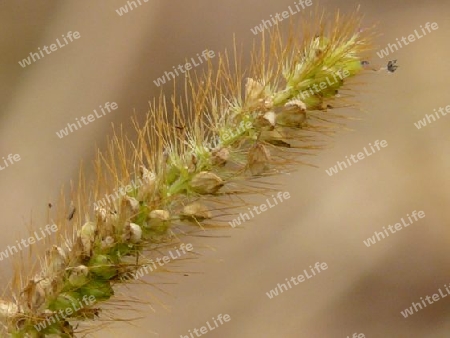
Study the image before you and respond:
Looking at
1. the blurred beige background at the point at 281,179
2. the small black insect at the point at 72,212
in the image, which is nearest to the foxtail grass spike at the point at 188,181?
the small black insect at the point at 72,212

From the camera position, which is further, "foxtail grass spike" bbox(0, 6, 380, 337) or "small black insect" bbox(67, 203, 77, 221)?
"small black insect" bbox(67, 203, 77, 221)

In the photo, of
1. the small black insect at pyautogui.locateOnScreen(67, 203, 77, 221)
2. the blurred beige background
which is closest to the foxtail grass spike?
the small black insect at pyautogui.locateOnScreen(67, 203, 77, 221)

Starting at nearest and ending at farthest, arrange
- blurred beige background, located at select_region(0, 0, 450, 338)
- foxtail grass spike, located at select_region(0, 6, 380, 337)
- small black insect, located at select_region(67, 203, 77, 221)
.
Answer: foxtail grass spike, located at select_region(0, 6, 380, 337) → small black insect, located at select_region(67, 203, 77, 221) → blurred beige background, located at select_region(0, 0, 450, 338)

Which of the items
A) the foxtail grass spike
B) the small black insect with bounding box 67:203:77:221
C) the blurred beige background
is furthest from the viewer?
the blurred beige background

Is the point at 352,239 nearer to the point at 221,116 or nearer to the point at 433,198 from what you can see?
the point at 433,198

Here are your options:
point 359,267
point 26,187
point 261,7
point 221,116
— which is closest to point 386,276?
point 359,267

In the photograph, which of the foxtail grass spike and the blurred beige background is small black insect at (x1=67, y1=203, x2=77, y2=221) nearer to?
the foxtail grass spike

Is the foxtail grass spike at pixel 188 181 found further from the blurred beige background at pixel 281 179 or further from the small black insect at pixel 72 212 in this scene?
the blurred beige background at pixel 281 179

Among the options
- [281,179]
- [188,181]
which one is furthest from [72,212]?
[281,179]
